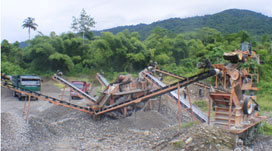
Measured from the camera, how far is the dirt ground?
8930mm

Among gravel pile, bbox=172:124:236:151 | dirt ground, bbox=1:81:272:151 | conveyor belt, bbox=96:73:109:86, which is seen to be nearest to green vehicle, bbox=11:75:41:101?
dirt ground, bbox=1:81:272:151

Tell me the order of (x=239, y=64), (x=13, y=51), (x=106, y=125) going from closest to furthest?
(x=239, y=64), (x=106, y=125), (x=13, y=51)

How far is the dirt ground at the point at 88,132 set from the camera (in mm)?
8930

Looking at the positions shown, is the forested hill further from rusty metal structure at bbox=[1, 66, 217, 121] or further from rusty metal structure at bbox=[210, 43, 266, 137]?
rusty metal structure at bbox=[210, 43, 266, 137]

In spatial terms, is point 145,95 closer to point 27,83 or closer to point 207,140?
point 207,140

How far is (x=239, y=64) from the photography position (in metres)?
8.66

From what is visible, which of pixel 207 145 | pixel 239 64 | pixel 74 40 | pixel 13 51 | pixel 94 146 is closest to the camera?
pixel 207 145

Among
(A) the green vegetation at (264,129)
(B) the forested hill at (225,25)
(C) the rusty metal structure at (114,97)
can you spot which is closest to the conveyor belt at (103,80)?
(C) the rusty metal structure at (114,97)

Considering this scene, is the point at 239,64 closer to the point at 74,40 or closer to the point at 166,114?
the point at 166,114

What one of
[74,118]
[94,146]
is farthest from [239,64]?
[74,118]

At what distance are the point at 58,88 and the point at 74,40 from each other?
8929 mm

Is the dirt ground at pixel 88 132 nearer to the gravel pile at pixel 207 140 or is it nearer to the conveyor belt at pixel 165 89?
the gravel pile at pixel 207 140

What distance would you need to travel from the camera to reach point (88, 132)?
11148 mm

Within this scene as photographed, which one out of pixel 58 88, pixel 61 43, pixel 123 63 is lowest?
pixel 58 88
